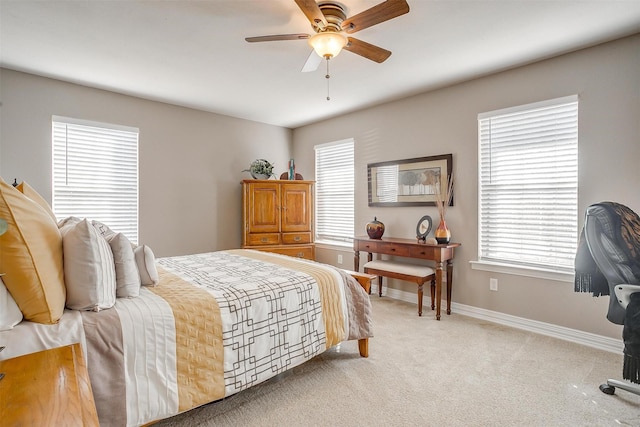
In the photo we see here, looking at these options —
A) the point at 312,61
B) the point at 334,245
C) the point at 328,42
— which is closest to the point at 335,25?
the point at 328,42

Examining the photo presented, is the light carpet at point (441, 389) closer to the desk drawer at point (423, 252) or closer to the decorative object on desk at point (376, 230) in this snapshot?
the desk drawer at point (423, 252)

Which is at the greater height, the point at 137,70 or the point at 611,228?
the point at 137,70

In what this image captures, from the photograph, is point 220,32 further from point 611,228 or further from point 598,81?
point 598,81

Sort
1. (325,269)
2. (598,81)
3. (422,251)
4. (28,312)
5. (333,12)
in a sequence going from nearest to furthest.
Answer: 1. (28,312)
2. (333,12)
3. (325,269)
4. (598,81)
5. (422,251)

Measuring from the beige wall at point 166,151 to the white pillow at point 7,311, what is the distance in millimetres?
2689

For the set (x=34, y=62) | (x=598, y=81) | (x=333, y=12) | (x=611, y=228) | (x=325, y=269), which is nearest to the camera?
(x=611, y=228)

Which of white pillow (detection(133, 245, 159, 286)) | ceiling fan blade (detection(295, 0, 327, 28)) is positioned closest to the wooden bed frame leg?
white pillow (detection(133, 245, 159, 286))

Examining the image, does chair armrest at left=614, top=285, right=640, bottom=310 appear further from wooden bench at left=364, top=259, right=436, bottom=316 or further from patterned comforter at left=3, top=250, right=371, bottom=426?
wooden bench at left=364, top=259, right=436, bottom=316

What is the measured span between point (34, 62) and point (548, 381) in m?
5.01

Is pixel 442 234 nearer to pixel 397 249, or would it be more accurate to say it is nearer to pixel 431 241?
pixel 431 241

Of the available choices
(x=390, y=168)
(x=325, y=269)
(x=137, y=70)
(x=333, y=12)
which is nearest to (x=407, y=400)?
(x=325, y=269)

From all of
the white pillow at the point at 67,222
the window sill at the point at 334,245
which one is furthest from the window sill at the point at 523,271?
the white pillow at the point at 67,222

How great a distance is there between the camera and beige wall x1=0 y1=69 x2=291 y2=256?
10.5 ft

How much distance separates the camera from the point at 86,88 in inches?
141
